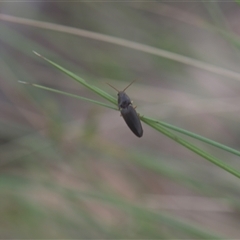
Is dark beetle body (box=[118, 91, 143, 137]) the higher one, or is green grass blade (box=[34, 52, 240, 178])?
dark beetle body (box=[118, 91, 143, 137])

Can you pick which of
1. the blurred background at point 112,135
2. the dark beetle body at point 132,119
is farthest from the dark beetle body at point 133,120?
the blurred background at point 112,135

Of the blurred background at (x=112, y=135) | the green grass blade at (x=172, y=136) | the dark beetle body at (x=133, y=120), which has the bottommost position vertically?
the green grass blade at (x=172, y=136)

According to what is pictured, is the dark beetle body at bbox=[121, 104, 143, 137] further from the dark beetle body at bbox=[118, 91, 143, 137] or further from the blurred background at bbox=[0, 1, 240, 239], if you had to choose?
the blurred background at bbox=[0, 1, 240, 239]

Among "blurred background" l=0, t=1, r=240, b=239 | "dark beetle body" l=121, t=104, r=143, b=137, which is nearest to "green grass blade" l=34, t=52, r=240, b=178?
"dark beetle body" l=121, t=104, r=143, b=137

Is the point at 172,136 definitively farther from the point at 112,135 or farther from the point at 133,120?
the point at 112,135

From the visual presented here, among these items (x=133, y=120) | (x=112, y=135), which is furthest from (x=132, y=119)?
(x=112, y=135)

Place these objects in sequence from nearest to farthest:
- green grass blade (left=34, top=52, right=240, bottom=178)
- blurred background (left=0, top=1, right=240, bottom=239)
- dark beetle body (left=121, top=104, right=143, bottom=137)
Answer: green grass blade (left=34, top=52, right=240, bottom=178)
dark beetle body (left=121, top=104, right=143, bottom=137)
blurred background (left=0, top=1, right=240, bottom=239)

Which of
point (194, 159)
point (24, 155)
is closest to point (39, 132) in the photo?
point (24, 155)

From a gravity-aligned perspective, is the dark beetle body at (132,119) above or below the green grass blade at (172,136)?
above

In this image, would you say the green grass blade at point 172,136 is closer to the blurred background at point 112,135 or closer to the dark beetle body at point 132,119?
the dark beetle body at point 132,119
